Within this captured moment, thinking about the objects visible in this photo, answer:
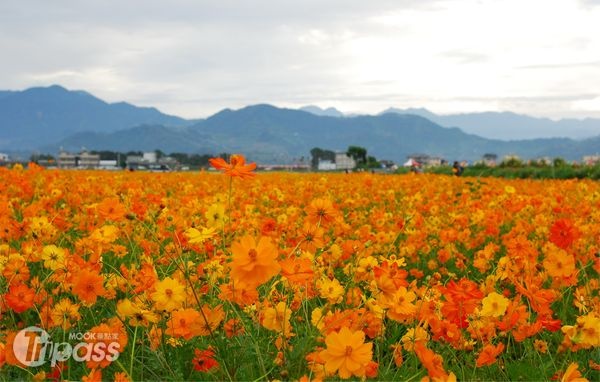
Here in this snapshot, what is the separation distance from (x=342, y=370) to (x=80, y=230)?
12.6 ft

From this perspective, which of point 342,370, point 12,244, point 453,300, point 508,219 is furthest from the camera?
point 508,219

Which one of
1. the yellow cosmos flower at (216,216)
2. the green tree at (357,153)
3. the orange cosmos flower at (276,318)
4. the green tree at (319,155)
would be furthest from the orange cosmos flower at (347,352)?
the green tree at (319,155)

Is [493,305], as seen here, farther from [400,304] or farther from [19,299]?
[19,299]

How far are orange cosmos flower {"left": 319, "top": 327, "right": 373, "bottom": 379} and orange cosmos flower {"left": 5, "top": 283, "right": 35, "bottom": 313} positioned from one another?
1.23 m

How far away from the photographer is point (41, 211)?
14.9ft

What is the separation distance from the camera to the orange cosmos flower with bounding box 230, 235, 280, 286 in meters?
1.54

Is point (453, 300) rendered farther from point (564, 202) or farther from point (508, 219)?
point (564, 202)

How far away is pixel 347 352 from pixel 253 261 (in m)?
0.33

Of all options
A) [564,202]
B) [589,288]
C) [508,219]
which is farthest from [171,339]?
[564,202]

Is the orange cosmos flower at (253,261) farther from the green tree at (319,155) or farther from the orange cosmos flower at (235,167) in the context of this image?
the green tree at (319,155)

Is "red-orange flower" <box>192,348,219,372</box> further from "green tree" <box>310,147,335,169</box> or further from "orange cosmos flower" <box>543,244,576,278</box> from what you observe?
"green tree" <box>310,147,335,169</box>

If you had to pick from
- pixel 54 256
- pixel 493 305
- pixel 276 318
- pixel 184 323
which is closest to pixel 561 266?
pixel 493 305

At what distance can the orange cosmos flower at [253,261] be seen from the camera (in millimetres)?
Answer: 1542

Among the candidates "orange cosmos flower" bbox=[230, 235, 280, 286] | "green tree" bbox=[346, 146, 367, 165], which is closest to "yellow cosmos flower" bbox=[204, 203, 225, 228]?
"orange cosmos flower" bbox=[230, 235, 280, 286]
